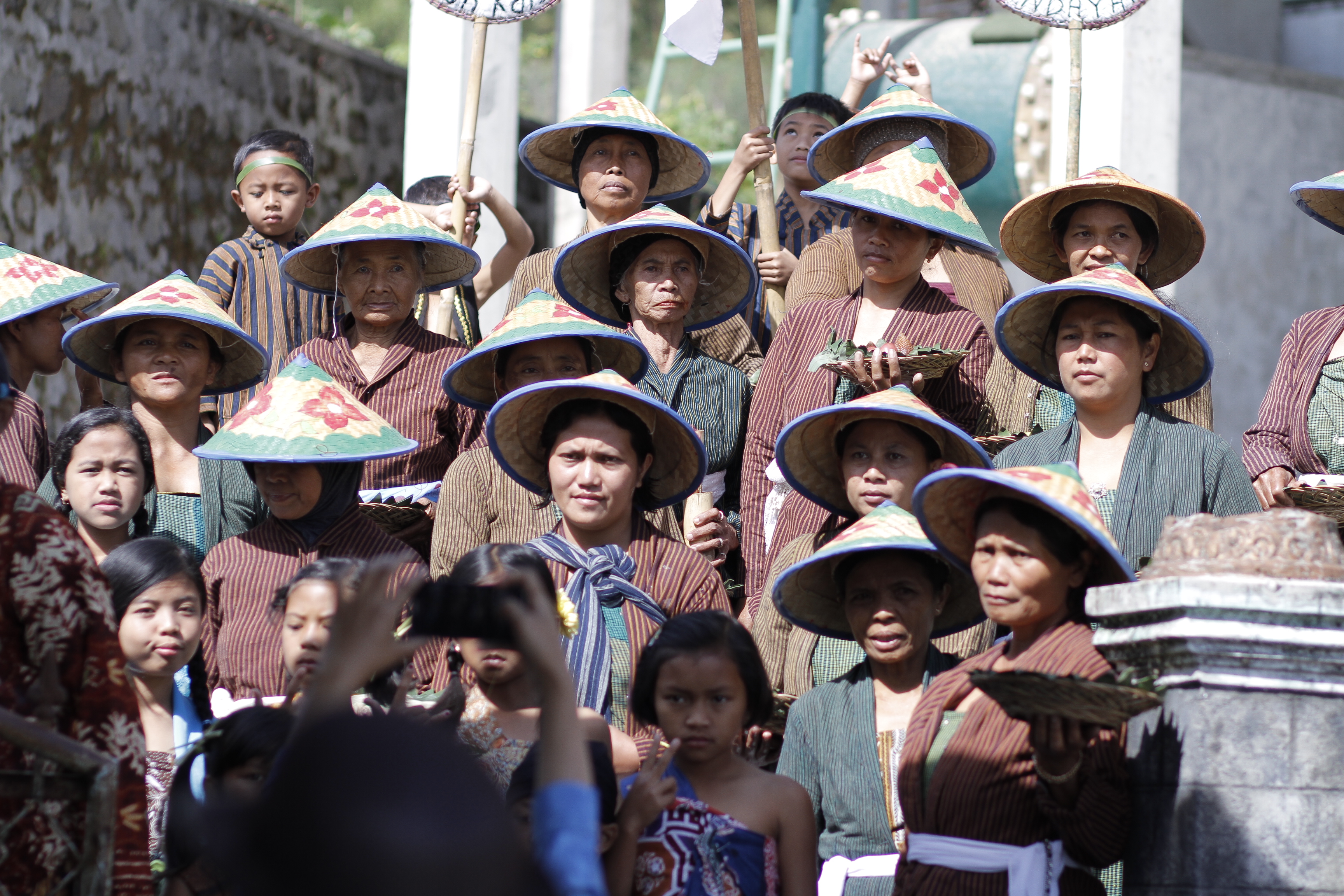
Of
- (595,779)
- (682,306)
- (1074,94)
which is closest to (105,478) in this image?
(682,306)

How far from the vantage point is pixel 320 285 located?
20.0 feet

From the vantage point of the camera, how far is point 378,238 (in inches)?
227

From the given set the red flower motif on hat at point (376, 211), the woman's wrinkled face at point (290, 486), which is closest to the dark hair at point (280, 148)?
the red flower motif on hat at point (376, 211)

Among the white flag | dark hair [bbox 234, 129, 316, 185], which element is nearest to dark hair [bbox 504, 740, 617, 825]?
dark hair [bbox 234, 129, 316, 185]

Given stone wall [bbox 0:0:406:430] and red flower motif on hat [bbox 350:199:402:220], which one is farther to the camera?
stone wall [bbox 0:0:406:430]

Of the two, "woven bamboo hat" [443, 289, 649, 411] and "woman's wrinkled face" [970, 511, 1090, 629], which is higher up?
"woven bamboo hat" [443, 289, 649, 411]

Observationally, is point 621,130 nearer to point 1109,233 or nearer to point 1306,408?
point 1109,233

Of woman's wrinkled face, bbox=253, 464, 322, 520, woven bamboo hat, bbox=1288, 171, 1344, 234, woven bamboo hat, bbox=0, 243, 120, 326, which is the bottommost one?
woman's wrinkled face, bbox=253, 464, 322, 520

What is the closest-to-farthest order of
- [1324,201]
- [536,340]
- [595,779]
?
[595,779]
[536,340]
[1324,201]

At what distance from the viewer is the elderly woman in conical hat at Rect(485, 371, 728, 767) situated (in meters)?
4.29

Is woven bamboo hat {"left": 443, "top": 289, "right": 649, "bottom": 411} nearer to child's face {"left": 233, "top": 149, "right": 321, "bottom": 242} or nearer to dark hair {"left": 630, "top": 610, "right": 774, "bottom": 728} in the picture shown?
child's face {"left": 233, "top": 149, "right": 321, "bottom": 242}

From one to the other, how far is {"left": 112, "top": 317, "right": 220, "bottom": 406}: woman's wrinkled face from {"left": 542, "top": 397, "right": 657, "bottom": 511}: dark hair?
1357mm

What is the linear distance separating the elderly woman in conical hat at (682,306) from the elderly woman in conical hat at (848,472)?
0.59 m

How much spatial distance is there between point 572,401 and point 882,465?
868mm
